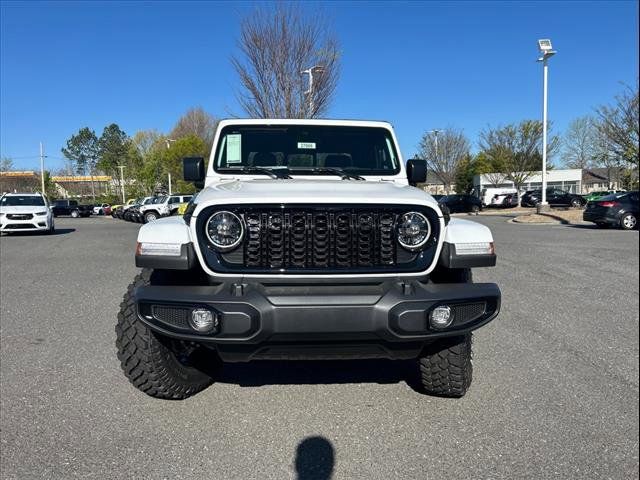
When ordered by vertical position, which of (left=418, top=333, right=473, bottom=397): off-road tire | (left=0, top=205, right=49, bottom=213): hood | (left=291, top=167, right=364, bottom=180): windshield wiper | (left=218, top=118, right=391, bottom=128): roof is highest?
(left=218, top=118, right=391, bottom=128): roof

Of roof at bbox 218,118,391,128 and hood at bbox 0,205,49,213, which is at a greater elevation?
roof at bbox 218,118,391,128

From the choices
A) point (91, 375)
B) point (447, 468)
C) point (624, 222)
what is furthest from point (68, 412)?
point (624, 222)

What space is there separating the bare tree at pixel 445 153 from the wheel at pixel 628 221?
97.1 feet

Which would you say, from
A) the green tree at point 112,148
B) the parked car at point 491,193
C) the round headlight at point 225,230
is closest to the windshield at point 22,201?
the round headlight at point 225,230

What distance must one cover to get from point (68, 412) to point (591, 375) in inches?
139

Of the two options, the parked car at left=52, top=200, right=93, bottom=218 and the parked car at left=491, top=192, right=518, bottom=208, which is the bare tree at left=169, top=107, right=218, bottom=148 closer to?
the parked car at left=52, top=200, right=93, bottom=218

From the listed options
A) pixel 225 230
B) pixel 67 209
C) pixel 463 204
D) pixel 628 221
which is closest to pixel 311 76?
pixel 628 221

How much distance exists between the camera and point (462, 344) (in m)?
3.12

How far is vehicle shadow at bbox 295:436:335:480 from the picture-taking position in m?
2.49

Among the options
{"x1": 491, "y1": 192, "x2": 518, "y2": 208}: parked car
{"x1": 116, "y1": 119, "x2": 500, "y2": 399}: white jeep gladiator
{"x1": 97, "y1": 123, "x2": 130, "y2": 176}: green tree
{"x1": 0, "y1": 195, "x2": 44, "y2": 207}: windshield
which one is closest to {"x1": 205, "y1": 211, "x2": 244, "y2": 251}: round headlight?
{"x1": 116, "y1": 119, "x2": 500, "y2": 399}: white jeep gladiator

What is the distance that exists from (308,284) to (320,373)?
1.32 metres

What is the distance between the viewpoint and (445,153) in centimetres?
4628

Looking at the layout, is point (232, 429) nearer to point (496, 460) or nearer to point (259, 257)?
point (259, 257)

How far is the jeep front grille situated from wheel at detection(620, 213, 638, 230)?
17.1 metres
